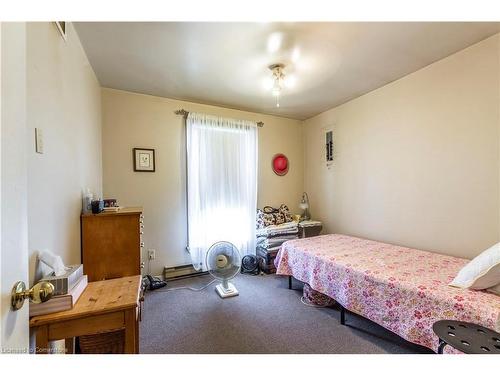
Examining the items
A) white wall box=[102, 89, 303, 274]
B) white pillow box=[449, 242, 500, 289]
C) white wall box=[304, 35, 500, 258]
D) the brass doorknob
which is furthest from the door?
white wall box=[304, 35, 500, 258]

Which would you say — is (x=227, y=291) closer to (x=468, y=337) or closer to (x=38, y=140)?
(x=468, y=337)

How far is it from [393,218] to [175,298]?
2694 mm

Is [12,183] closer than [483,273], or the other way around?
[12,183]

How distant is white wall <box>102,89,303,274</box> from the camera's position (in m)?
2.82

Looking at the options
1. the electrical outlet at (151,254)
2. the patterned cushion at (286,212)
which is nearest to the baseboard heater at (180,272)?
the electrical outlet at (151,254)

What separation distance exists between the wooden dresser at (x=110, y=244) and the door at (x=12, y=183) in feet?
3.98

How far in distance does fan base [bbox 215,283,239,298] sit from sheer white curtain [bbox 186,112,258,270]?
0.59 meters

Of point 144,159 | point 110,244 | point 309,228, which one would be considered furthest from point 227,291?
point 144,159

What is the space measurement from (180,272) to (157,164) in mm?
1517

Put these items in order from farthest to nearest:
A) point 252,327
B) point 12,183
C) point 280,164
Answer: point 280,164
point 252,327
point 12,183

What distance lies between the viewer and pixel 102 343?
Result: 1382 millimetres

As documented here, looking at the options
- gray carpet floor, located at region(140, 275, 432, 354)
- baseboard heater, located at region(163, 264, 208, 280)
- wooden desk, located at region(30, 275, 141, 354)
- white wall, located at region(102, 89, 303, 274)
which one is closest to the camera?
wooden desk, located at region(30, 275, 141, 354)

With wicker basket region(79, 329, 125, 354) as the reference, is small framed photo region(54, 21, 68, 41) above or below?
above

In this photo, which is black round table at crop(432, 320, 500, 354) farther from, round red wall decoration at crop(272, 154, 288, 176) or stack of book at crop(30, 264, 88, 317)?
round red wall decoration at crop(272, 154, 288, 176)
